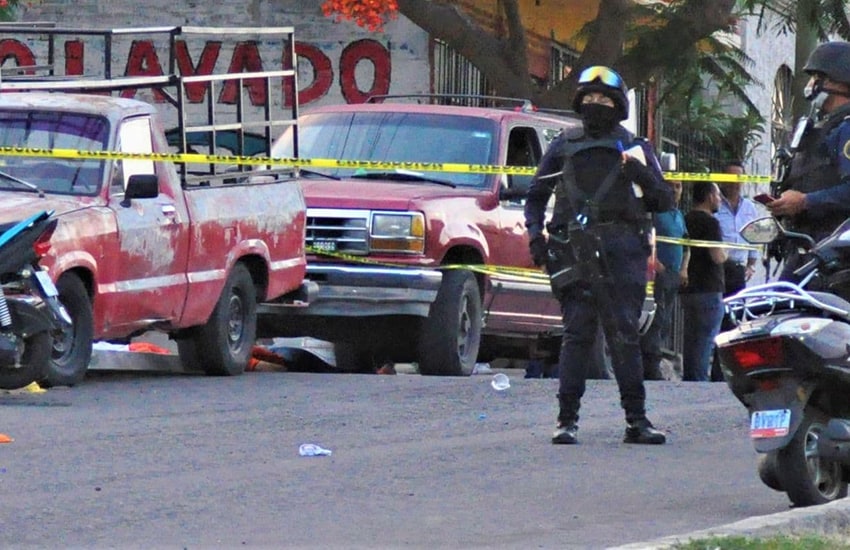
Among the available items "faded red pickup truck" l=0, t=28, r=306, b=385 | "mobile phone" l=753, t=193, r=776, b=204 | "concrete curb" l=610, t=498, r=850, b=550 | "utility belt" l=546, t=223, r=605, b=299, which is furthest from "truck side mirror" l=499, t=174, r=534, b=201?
"concrete curb" l=610, t=498, r=850, b=550

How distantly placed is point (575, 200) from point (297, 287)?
15.8ft

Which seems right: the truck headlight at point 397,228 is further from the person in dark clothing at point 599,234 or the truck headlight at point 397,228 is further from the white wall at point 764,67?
the white wall at point 764,67

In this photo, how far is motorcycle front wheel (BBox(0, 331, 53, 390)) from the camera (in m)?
11.8

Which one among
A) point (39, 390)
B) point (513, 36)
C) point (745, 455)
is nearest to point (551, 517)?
point (745, 455)

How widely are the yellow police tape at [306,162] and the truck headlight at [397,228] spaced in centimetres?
34

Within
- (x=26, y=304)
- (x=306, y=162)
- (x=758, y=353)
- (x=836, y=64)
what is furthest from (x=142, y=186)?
(x=758, y=353)

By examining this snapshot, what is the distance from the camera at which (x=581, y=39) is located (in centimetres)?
2247

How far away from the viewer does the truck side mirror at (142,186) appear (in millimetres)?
12523

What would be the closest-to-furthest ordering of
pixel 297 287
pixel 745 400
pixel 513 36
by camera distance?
pixel 745 400 < pixel 297 287 < pixel 513 36

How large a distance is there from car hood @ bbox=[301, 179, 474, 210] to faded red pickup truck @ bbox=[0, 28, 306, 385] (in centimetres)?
30

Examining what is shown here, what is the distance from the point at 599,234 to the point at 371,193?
4890 mm

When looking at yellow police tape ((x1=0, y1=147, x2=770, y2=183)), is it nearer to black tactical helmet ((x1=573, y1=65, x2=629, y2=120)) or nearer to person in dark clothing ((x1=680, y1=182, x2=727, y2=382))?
black tactical helmet ((x1=573, y1=65, x2=629, y2=120))

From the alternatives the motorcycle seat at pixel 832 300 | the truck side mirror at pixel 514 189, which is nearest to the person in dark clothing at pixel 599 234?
the motorcycle seat at pixel 832 300

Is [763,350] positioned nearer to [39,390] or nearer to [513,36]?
[39,390]
